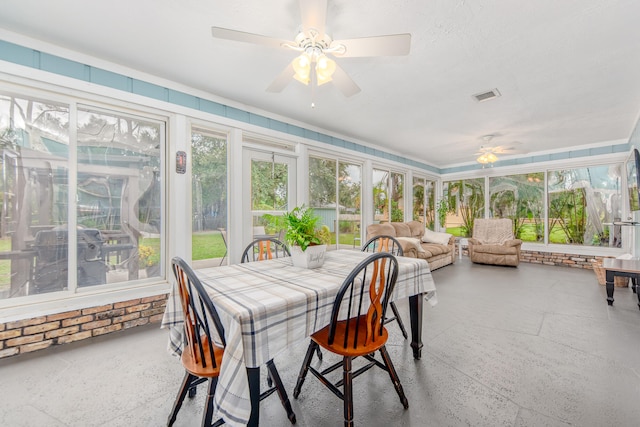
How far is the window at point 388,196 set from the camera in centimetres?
602

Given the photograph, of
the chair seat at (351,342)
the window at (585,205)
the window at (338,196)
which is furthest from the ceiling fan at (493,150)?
the chair seat at (351,342)

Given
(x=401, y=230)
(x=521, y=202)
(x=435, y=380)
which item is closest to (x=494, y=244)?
(x=521, y=202)

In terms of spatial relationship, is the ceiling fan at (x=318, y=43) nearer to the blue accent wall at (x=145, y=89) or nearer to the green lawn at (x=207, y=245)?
the blue accent wall at (x=145, y=89)

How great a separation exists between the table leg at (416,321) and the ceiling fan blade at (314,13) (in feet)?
6.62

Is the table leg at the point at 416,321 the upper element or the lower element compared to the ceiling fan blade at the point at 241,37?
lower

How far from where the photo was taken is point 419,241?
5395mm

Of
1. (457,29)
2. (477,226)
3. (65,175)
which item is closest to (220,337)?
(65,175)

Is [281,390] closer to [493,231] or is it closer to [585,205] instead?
[493,231]

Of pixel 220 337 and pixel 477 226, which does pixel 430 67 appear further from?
pixel 477 226

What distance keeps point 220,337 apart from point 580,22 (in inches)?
125

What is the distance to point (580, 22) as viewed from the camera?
2.00 meters

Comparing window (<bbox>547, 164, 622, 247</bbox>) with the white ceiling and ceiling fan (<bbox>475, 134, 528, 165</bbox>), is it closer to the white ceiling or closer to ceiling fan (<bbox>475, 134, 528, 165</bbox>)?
ceiling fan (<bbox>475, 134, 528, 165</bbox>)

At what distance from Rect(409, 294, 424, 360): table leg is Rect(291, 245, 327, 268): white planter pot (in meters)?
0.82

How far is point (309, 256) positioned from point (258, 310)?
0.78 m
